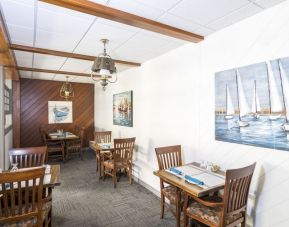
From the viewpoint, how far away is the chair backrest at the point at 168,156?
255 cm

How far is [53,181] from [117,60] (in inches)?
97.6

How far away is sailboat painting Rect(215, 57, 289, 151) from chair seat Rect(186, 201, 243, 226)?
76 cm

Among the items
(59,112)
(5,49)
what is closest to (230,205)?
(5,49)

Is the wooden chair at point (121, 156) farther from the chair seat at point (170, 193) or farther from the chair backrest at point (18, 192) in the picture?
the chair backrest at point (18, 192)

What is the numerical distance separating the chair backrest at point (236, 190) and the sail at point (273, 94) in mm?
594

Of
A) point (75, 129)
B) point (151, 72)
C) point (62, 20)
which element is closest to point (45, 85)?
point (75, 129)

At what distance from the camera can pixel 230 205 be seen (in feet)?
5.54

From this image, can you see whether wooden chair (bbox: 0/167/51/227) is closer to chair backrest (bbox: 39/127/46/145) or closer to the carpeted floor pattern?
the carpeted floor pattern

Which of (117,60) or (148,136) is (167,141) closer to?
(148,136)

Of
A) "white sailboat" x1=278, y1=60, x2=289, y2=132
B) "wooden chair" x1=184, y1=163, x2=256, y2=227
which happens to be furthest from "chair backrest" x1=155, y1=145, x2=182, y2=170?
"white sailboat" x1=278, y1=60, x2=289, y2=132

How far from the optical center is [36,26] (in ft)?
7.39

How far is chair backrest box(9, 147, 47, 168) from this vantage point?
2488 millimetres

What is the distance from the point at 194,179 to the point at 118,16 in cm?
184

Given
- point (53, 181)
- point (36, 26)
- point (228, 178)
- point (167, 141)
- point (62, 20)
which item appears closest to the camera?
point (228, 178)
